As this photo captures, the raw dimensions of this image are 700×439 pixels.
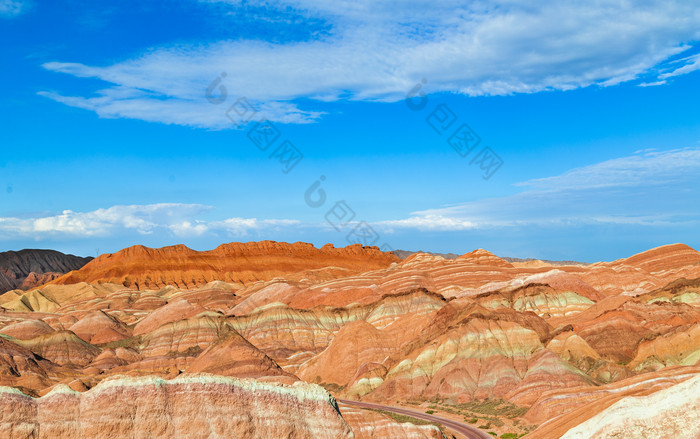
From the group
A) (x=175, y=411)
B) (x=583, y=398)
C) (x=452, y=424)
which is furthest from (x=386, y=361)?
(x=175, y=411)

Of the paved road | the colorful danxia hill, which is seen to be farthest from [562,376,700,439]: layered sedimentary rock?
the paved road

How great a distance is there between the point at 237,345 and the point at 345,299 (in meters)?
56.7

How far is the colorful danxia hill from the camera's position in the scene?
28.4 meters

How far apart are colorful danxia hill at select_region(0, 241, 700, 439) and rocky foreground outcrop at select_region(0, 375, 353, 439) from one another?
0.06 meters

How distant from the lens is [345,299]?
123125 mm

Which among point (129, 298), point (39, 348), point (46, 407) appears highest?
point (129, 298)

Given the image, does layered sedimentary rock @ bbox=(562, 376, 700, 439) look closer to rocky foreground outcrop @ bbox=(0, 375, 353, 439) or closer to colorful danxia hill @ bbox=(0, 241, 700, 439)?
colorful danxia hill @ bbox=(0, 241, 700, 439)

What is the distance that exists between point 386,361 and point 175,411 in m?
50.2

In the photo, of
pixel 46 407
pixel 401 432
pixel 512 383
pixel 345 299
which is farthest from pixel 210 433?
pixel 345 299

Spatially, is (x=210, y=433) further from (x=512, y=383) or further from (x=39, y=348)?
(x=39, y=348)

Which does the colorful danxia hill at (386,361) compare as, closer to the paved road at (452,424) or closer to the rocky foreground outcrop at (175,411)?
the rocky foreground outcrop at (175,411)

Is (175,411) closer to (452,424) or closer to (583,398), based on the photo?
(452,424)

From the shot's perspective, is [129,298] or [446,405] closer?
[446,405]

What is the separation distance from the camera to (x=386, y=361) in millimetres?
76938
